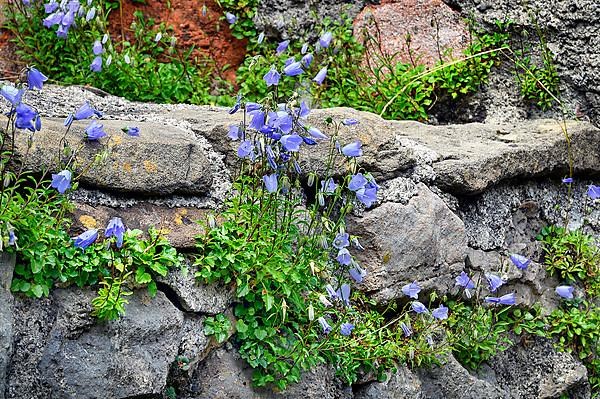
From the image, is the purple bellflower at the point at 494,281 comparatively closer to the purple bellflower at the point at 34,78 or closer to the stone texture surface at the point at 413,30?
the stone texture surface at the point at 413,30

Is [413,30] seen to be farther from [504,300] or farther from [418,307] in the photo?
[418,307]

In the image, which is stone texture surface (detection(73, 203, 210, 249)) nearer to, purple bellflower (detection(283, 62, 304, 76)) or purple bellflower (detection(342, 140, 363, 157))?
purple bellflower (detection(342, 140, 363, 157))

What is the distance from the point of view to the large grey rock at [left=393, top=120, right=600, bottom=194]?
103 inches

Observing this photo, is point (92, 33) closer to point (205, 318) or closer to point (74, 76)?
point (74, 76)

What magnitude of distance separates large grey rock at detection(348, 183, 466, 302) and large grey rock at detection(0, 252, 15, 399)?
3.14 ft

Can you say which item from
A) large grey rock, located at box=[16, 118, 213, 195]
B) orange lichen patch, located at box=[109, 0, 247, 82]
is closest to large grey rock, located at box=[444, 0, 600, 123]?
orange lichen patch, located at box=[109, 0, 247, 82]

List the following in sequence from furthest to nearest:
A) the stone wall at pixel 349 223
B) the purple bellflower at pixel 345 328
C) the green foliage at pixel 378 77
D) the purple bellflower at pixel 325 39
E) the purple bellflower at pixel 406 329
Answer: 1. the green foliage at pixel 378 77
2. the purple bellflower at pixel 325 39
3. the purple bellflower at pixel 406 329
4. the purple bellflower at pixel 345 328
5. the stone wall at pixel 349 223

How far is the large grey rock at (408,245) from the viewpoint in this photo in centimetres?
237

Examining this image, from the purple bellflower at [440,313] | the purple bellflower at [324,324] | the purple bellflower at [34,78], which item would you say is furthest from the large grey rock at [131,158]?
the purple bellflower at [440,313]

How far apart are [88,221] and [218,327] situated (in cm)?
37

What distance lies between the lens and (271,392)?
2066 millimetres

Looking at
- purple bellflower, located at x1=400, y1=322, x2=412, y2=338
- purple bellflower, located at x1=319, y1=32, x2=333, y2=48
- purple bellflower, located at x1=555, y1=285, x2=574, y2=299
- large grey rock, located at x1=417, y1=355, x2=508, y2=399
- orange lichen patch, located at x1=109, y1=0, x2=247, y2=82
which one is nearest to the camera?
purple bellflower, located at x1=400, y1=322, x2=412, y2=338

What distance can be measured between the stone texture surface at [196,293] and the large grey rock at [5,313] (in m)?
0.34

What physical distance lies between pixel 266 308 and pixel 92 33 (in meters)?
1.67
